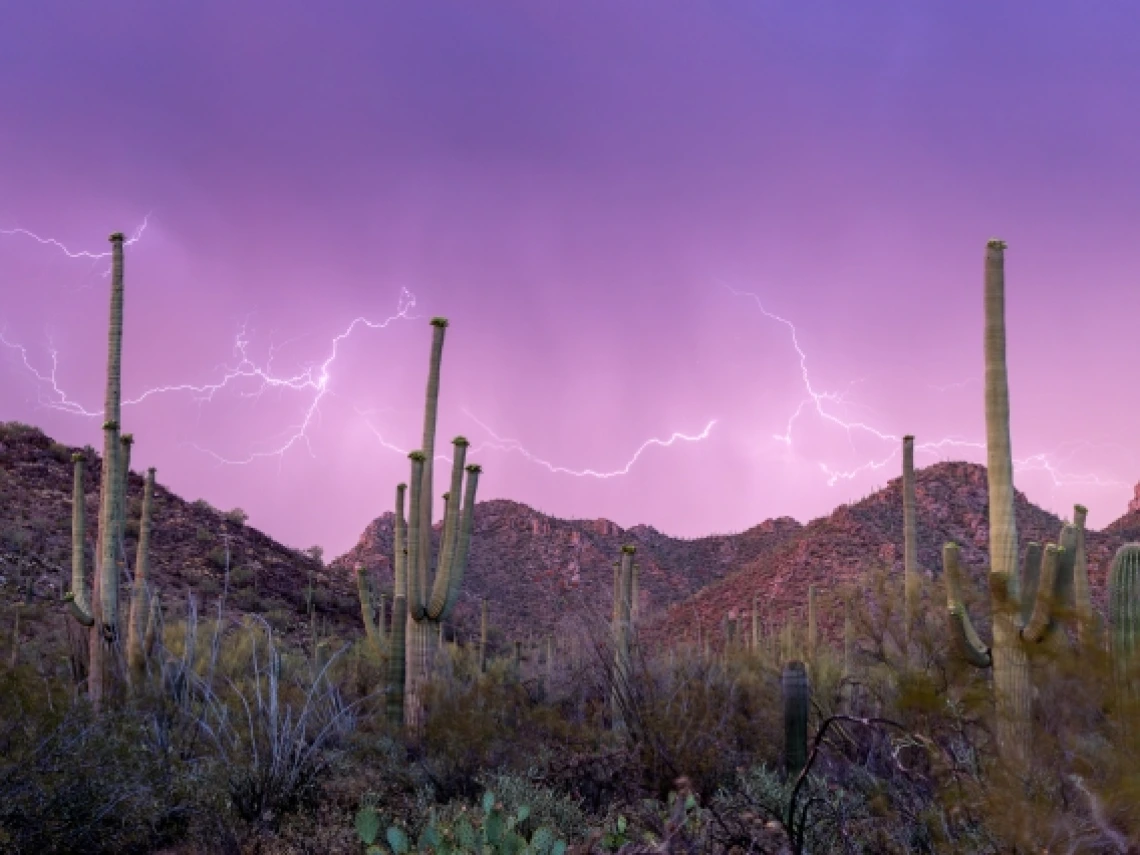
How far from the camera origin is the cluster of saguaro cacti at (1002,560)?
28.4 feet

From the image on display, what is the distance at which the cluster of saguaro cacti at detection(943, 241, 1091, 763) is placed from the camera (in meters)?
8.66

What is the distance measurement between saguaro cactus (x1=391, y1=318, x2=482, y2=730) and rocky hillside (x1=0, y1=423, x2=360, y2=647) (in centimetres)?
1360

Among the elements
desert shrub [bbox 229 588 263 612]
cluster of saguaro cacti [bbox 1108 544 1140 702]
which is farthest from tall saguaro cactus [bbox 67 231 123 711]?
desert shrub [bbox 229 588 263 612]

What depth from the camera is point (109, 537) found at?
12055 millimetres

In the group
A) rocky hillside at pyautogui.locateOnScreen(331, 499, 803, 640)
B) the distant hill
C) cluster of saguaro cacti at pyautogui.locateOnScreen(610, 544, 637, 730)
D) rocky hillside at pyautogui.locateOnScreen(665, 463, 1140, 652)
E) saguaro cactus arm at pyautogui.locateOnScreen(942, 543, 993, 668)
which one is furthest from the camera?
rocky hillside at pyautogui.locateOnScreen(331, 499, 803, 640)

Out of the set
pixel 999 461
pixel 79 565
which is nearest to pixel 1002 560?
pixel 999 461

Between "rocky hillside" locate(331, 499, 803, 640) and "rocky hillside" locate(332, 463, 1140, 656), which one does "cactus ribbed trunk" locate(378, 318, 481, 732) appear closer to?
"rocky hillside" locate(332, 463, 1140, 656)

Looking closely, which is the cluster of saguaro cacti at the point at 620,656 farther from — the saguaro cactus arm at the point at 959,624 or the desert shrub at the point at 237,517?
the desert shrub at the point at 237,517

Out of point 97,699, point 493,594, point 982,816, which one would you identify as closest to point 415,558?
point 97,699

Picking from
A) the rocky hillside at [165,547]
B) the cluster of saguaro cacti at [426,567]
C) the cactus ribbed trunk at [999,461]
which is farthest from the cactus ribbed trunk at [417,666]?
the rocky hillside at [165,547]

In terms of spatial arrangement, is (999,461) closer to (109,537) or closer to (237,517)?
(109,537)

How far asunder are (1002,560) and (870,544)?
1226 inches

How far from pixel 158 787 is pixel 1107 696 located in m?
6.49

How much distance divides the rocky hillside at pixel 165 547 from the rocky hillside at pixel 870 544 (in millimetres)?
13881
